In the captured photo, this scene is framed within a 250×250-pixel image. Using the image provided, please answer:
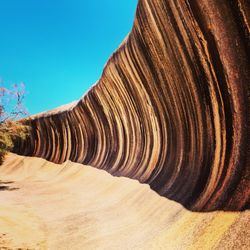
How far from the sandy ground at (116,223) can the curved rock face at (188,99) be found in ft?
0.96

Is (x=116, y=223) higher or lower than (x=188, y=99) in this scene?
lower

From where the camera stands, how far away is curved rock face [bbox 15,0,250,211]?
184 inches

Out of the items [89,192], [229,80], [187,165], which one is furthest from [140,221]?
[89,192]

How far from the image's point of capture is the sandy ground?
3.98 meters

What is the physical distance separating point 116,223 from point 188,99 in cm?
280

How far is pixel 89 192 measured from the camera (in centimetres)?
1135

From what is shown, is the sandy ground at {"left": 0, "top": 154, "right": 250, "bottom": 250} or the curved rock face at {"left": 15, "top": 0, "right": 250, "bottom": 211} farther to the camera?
the curved rock face at {"left": 15, "top": 0, "right": 250, "bottom": 211}

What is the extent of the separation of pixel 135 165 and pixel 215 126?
18.5ft

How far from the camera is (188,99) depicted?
649cm

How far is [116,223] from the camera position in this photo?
6.52 metres

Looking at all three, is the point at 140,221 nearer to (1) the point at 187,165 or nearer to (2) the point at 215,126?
(1) the point at 187,165

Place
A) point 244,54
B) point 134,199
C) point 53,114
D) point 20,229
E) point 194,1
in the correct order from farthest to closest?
point 53,114
point 134,199
point 20,229
point 194,1
point 244,54

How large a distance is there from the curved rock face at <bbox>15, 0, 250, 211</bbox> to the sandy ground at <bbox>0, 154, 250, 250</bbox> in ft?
0.96

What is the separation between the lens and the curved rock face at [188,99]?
4.68m
